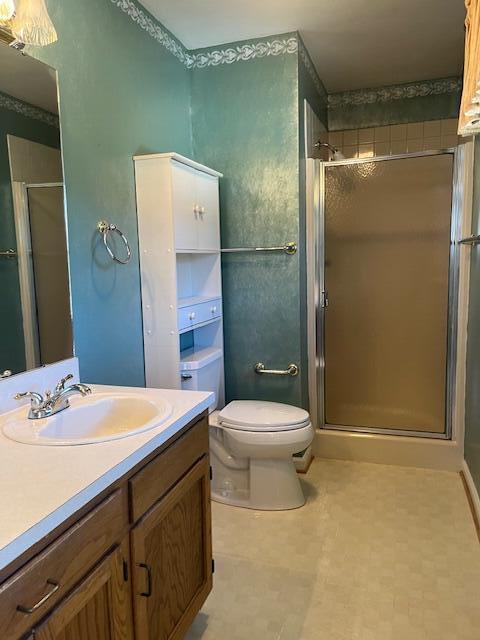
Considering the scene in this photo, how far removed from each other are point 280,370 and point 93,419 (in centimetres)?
138

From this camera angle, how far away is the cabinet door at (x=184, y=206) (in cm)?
216

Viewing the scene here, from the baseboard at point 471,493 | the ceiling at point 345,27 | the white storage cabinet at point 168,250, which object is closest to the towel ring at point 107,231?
the white storage cabinet at point 168,250

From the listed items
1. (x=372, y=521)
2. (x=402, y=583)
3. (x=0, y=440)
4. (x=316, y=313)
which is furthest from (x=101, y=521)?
(x=316, y=313)

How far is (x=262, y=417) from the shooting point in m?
2.39

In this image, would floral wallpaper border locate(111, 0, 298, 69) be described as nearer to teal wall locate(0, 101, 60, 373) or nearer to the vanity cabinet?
teal wall locate(0, 101, 60, 373)

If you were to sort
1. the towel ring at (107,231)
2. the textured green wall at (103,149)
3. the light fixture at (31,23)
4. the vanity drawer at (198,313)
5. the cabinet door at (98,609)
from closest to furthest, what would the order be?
1. the cabinet door at (98,609)
2. the light fixture at (31,23)
3. the textured green wall at (103,149)
4. the towel ring at (107,231)
5. the vanity drawer at (198,313)

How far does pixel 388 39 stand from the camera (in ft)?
8.75

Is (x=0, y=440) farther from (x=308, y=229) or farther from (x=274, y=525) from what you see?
(x=308, y=229)

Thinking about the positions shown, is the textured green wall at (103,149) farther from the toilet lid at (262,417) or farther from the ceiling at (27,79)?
the toilet lid at (262,417)

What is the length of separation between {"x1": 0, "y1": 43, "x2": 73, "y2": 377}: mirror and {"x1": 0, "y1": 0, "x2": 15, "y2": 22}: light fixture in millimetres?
87

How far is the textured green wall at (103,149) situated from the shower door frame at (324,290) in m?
1.03

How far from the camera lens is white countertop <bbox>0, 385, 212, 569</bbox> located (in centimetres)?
84

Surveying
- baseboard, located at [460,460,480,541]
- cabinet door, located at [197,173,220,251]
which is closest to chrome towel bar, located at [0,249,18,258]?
cabinet door, located at [197,173,220,251]

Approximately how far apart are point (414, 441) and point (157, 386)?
5.17ft
